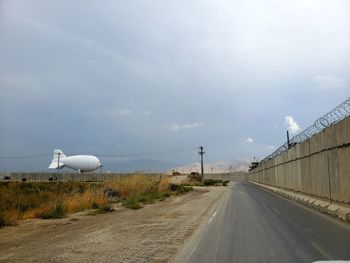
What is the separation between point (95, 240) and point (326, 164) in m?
13.8

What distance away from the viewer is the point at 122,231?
1594 centimetres

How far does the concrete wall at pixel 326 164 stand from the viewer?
62.9 feet

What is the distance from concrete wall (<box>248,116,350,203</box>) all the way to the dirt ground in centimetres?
656

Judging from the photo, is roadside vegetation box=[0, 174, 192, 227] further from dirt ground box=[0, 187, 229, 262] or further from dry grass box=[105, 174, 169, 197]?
dirt ground box=[0, 187, 229, 262]

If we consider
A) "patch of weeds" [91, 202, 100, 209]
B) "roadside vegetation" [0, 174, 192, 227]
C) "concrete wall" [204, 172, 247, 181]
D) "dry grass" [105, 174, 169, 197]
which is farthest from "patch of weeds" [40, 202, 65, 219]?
"concrete wall" [204, 172, 247, 181]

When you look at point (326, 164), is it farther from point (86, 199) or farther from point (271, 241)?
point (86, 199)

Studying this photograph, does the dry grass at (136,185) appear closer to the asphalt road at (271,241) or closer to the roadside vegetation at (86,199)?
the roadside vegetation at (86,199)

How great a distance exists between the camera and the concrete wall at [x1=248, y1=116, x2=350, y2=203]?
19172mm

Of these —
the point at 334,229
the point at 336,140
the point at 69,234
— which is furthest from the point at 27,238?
the point at 336,140

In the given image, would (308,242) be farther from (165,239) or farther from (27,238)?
(27,238)

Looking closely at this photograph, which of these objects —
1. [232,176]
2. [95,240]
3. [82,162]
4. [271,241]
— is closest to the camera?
[271,241]

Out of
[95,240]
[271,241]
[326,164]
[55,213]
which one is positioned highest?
[326,164]

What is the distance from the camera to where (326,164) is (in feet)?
75.9

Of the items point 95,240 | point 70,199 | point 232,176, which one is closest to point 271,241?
point 95,240
